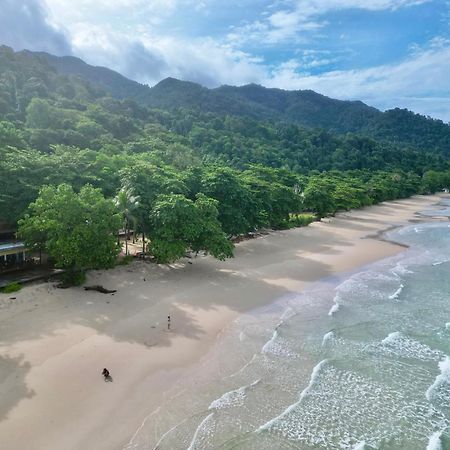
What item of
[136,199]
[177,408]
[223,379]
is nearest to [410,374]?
[223,379]

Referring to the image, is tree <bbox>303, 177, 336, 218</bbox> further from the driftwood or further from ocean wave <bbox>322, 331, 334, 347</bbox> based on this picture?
the driftwood

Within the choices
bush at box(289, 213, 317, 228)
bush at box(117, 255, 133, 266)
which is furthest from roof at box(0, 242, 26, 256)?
bush at box(289, 213, 317, 228)

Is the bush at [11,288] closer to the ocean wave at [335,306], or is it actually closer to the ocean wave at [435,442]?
the ocean wave at [335,306]

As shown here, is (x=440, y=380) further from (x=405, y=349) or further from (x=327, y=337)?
(x=327, y=337)

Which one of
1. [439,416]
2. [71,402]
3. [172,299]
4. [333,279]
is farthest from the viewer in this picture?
[333,279]

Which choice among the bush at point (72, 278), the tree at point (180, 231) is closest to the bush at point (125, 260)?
the tree at point (180, 231)

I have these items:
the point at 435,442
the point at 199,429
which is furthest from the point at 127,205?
the point at 435,442

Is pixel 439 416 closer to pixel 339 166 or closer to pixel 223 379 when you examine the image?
pixel 223 379
